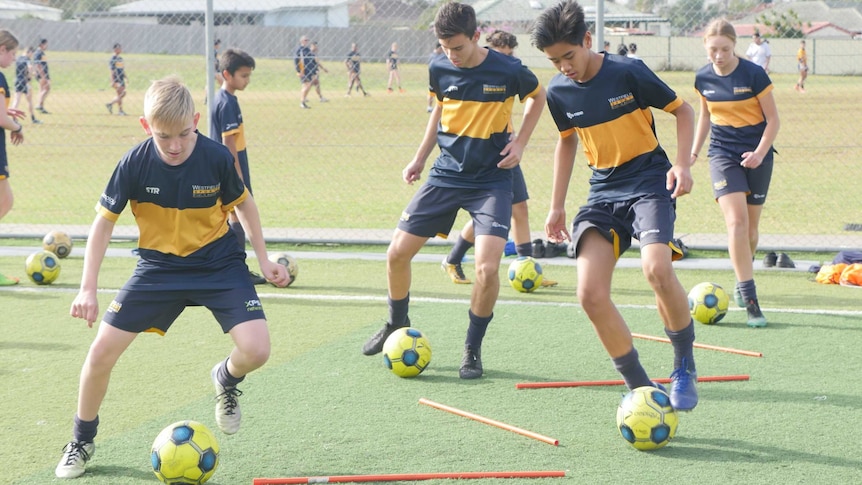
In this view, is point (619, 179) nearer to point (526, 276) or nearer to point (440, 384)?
point (440, 384)

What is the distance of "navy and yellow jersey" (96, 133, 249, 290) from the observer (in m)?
4.51

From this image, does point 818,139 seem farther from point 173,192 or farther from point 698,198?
point 173,192

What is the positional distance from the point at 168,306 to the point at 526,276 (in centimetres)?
440

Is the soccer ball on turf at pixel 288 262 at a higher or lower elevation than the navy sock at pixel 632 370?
lower

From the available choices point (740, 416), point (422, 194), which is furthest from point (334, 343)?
point (740, 416)

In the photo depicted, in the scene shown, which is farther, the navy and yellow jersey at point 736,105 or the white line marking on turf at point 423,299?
the white line marking on turf at point 423,299

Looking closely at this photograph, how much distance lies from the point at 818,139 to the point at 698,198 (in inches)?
260

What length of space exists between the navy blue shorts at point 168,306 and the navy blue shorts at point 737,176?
395 centimetres

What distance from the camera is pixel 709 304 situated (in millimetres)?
7289

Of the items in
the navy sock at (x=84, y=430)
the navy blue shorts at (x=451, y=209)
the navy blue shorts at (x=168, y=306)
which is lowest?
the navy sock at (x=84, y=430)

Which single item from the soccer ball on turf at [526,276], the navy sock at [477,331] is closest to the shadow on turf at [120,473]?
the navy sock at [477,331]

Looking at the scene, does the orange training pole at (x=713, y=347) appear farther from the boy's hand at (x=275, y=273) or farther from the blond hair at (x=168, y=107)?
the blond hair at (x=168, y=107)

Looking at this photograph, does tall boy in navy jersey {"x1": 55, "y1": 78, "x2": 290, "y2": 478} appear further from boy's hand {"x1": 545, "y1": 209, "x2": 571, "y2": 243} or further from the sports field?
boy's hand {"x1": 545, "y1": 209, "x2": 571, "y2": 243}

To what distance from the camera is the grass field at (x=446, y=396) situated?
15.0 ft
